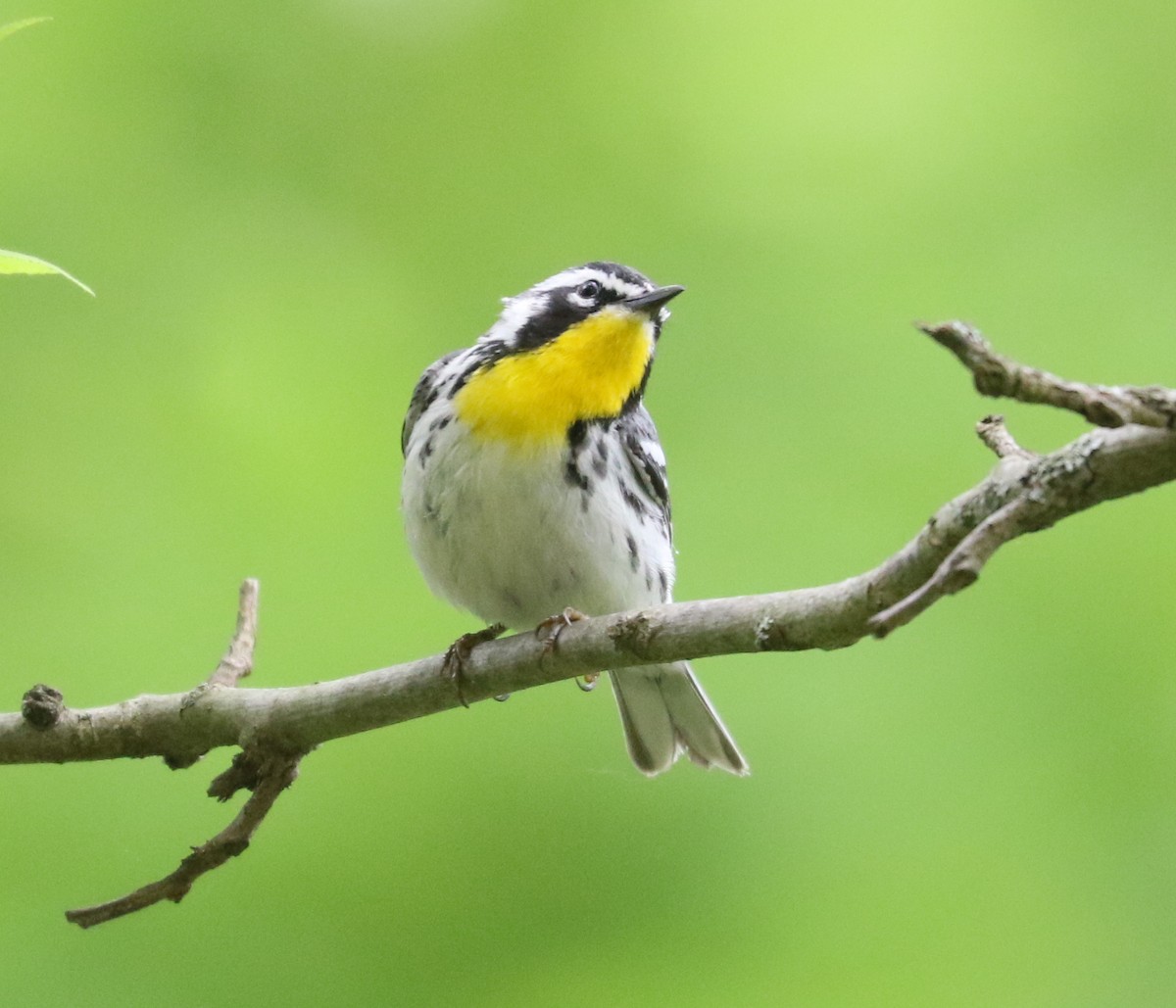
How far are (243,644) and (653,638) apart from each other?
1.29m

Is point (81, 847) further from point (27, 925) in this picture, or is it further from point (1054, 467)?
point (1054, 467)

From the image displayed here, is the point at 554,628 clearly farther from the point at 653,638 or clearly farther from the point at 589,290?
the point at 589,290

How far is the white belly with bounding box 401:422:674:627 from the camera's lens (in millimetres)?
3898

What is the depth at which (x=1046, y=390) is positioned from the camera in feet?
6.03

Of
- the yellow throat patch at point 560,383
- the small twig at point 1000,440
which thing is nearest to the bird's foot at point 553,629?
the yellow throat patch at point 560,383

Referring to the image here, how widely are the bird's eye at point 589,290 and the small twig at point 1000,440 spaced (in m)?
1.98

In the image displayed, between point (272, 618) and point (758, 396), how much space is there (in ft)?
5.67

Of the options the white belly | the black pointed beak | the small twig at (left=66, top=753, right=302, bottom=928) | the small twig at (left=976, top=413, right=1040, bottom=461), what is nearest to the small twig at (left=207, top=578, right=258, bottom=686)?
→ the small twig at (left=66, top=753, right=302, bottom=928)

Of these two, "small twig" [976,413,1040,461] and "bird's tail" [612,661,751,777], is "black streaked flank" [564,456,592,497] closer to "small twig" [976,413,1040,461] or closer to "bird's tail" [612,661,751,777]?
"bird's tail" [612,661,751,777]

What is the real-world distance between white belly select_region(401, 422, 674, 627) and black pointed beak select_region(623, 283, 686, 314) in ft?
1.50

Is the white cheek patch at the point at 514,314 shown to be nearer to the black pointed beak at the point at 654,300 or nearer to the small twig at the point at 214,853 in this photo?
the black pointed beak at the point at 654,300

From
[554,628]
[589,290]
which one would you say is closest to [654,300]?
[589,290]

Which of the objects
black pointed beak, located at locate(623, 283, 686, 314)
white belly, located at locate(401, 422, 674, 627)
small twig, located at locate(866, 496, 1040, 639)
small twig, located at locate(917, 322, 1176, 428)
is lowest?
small twig, located at locate(866, 496, 1040, 639)

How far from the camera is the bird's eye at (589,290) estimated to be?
417 centimetres
